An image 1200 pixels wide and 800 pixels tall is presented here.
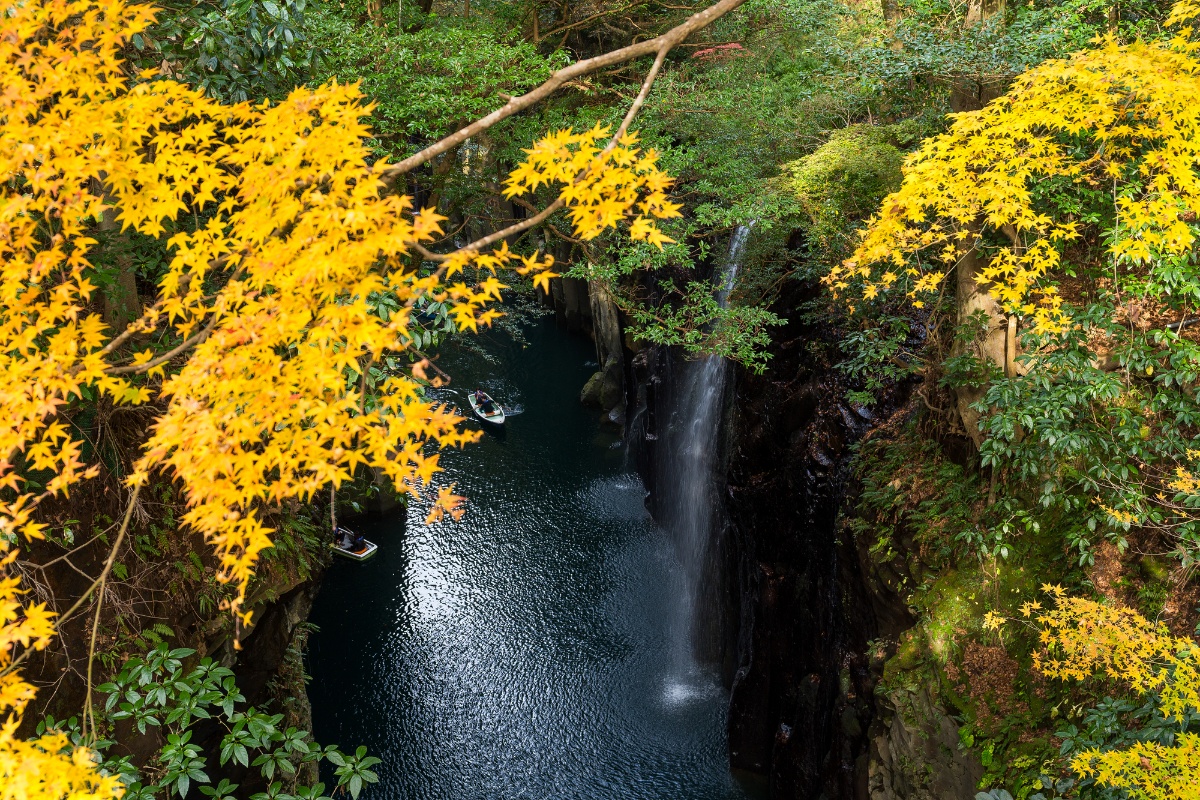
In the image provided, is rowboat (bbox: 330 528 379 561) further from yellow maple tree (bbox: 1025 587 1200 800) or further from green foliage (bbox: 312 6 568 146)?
yellow maple tree (bbox: 1025 587 1200 800)

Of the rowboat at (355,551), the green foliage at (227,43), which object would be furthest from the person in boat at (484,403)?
the green foliage at (227,43)

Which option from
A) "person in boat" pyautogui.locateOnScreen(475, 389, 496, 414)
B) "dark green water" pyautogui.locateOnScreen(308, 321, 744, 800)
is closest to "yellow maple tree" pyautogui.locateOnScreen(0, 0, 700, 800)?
"dark green water" pyautogui.locateOnScreen(308, 321, 744, 800)

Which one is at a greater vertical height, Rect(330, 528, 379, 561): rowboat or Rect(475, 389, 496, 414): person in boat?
Rect(475, 389, 496, 414): person in boat

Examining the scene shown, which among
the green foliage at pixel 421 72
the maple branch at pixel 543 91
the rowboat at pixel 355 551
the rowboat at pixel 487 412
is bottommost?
the rowboat at pixel 355 551

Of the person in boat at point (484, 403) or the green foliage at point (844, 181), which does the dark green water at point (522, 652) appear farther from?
the green foliage at point (844, 181)

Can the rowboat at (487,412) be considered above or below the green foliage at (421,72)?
below

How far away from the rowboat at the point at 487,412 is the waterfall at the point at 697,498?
6233mm

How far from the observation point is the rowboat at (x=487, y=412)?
2098 centimetres

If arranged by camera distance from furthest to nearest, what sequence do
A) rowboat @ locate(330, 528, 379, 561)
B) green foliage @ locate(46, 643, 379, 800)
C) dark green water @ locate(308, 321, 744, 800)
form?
rowboat @ locate(330, 528, 379, 561)
dark green water @ locate(308, 321, 744, 800)
green foliage @ locate(46, 643, 379, 800)

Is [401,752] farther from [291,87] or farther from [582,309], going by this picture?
[582,309]

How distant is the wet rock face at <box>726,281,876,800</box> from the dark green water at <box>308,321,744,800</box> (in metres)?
1.30

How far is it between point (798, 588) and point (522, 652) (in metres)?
5.68

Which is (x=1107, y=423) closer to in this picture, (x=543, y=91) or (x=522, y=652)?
(x=543, y=91)

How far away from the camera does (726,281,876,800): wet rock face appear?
29.1 ft
